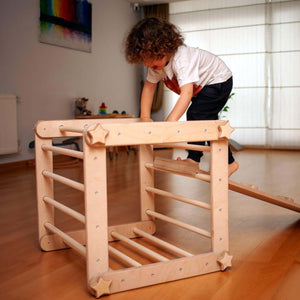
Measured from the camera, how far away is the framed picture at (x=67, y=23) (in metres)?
4.43

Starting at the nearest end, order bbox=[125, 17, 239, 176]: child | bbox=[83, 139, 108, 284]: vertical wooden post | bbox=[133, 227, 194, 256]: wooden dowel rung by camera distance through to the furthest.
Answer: bbox=[83, 139, 108, 284]: vertical wooden post
bbox=[133, 227, 194, 256]: wooden dowel rung
bbox=[125, 17, 239, 176]: child

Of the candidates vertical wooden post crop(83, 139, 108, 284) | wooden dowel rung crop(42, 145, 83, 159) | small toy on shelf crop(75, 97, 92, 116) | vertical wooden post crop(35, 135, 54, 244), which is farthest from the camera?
small toy on shelf crop(75, 97, 92, 116)

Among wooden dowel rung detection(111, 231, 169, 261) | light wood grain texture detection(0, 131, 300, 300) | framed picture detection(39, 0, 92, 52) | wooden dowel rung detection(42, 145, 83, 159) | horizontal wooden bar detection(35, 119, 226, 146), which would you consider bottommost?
light wood grain texture detection(0, 131, 300, 300)

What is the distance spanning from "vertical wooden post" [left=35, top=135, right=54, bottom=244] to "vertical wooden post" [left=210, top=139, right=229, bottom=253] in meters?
0.69

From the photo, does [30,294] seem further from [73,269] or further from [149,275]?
[149,275]

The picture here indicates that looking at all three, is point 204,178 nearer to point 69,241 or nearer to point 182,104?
point 182,104

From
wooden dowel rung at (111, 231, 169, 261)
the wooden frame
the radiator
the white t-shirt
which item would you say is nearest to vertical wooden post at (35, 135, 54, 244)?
the wooden frame

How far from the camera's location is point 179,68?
1.78 m

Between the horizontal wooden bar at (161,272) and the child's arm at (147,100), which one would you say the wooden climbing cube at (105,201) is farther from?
the child's arm at (147,100)

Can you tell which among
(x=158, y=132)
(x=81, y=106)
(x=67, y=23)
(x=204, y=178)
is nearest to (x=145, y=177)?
(x=204, y=178)

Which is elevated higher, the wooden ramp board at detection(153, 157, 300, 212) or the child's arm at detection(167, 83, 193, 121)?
the child's arm at detection(167, 83, 193, 121)

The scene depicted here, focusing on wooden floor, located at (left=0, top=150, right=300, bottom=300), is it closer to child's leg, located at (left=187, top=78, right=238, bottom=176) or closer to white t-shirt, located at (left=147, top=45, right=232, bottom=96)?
child's leg, located at (left=187, top=78, right=238, bottom=176)

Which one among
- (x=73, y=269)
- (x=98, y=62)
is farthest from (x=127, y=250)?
(x=98, y=62)

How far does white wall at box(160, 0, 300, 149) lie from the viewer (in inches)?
224
